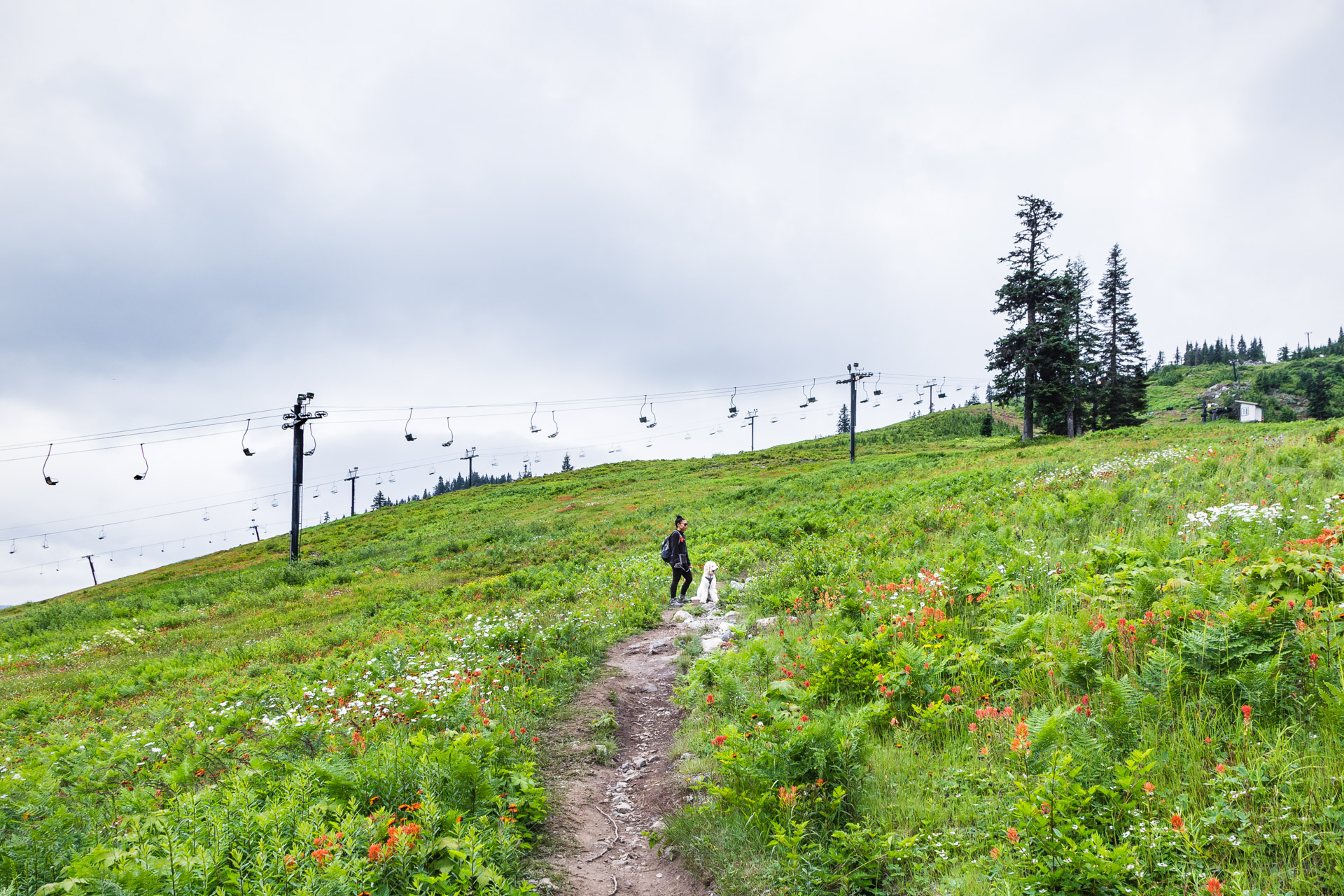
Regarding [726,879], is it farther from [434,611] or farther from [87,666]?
[87,666]

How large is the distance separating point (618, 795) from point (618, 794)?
0.09 ft

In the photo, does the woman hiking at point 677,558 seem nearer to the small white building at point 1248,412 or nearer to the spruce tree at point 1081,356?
the spruce tree at point 1081,356

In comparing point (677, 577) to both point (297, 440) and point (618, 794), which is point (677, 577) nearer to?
point (618, 794)

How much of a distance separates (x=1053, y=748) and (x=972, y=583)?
13.6 feet

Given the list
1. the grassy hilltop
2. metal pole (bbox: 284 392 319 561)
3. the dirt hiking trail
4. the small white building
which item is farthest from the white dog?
the small white building

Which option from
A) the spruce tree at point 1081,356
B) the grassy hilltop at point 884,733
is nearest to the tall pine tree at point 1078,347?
the spruce tree at point 1081,356

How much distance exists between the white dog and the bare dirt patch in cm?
438

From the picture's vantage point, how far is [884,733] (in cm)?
564

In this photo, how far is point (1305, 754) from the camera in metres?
3.63

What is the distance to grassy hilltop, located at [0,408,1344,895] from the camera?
3602 mm

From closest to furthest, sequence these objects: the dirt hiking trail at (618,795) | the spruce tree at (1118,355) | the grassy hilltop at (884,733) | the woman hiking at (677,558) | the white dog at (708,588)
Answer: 1. the grassy hilltop at (884,733)
2. the dirt hiking trail at (618,795)
3. the white dog at (708,588)
4. the woman hiking at (677,558)
5. the spruce tree at (1118,355)

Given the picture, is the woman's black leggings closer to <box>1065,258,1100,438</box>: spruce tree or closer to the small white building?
<box>1065,258,1100,438</box>: spruce tree

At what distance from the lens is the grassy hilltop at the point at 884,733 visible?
11.8ft

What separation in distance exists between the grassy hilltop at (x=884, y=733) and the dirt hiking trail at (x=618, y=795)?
0.29m
